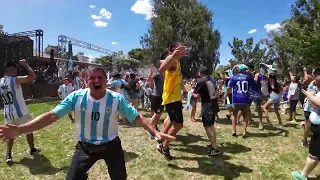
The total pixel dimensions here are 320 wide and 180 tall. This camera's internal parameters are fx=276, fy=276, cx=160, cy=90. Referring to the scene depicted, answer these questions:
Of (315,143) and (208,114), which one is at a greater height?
(208,114)

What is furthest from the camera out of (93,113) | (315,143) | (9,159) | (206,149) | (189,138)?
(189,138)

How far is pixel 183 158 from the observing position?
5590 mm

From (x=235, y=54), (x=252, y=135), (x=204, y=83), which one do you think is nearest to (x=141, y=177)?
(x=204, y=83)

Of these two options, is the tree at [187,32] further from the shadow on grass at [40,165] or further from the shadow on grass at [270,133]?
the shadow on grass at [40,165]

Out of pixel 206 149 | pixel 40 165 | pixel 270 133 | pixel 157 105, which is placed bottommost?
pixel 40 165

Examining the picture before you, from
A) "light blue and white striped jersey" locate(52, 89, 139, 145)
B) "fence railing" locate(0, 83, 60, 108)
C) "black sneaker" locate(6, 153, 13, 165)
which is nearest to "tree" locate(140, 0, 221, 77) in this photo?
"fence railing" locate(0, 83, 60, 108)

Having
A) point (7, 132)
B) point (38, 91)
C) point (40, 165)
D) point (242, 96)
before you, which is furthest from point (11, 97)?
point (38, 91)

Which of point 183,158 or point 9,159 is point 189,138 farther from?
point 9,159

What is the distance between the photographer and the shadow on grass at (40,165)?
5.06 m

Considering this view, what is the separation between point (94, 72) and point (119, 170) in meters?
1.13

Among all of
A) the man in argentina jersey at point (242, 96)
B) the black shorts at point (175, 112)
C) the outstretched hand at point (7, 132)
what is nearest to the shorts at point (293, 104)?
the man in argentina jersey at point (242, 96)

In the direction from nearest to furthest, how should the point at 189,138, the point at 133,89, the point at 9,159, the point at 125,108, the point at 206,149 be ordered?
the point at 125,108
the point at 9,159
the point at 206,149
the point at 189,138
the point at 133,89

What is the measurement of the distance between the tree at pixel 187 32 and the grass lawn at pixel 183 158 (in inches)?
676

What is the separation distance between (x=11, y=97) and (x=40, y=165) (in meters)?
1.48
